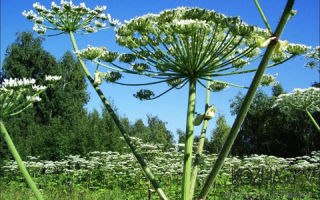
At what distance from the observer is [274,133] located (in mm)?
34750

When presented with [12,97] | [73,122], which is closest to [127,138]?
[12,97]

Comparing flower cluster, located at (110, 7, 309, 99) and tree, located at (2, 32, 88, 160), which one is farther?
tree, located at (2, 32, 88, 160)

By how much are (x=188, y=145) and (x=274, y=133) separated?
1384 inches

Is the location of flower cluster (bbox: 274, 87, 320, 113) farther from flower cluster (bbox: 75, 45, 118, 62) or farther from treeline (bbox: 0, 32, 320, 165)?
treeline (bbox: 0, 32, 320, 165)

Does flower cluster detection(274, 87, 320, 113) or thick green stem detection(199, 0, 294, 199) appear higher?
flower cluster detection(274, 87, 320, 113)

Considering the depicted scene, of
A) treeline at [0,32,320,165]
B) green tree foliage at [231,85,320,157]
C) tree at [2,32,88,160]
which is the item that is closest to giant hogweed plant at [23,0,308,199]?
treeline at [0,32,320,165]

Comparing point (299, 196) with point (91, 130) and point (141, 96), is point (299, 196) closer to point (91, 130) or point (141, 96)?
point (141, 96)

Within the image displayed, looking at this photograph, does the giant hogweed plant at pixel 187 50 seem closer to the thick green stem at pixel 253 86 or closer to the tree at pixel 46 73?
the thick green stem at pixel 253 86

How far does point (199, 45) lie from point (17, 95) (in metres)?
1.26

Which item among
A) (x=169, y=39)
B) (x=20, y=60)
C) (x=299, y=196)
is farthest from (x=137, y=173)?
(x=20, y=60)

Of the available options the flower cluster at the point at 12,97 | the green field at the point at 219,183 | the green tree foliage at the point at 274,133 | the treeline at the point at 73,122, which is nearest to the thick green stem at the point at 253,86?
the flower cluster at the point at 12,97

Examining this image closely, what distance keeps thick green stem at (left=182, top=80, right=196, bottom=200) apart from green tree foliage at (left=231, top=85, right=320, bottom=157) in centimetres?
2928

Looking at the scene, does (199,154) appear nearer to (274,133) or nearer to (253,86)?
(253,86)

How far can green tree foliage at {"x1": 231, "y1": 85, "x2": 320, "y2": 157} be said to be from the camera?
3155cm
